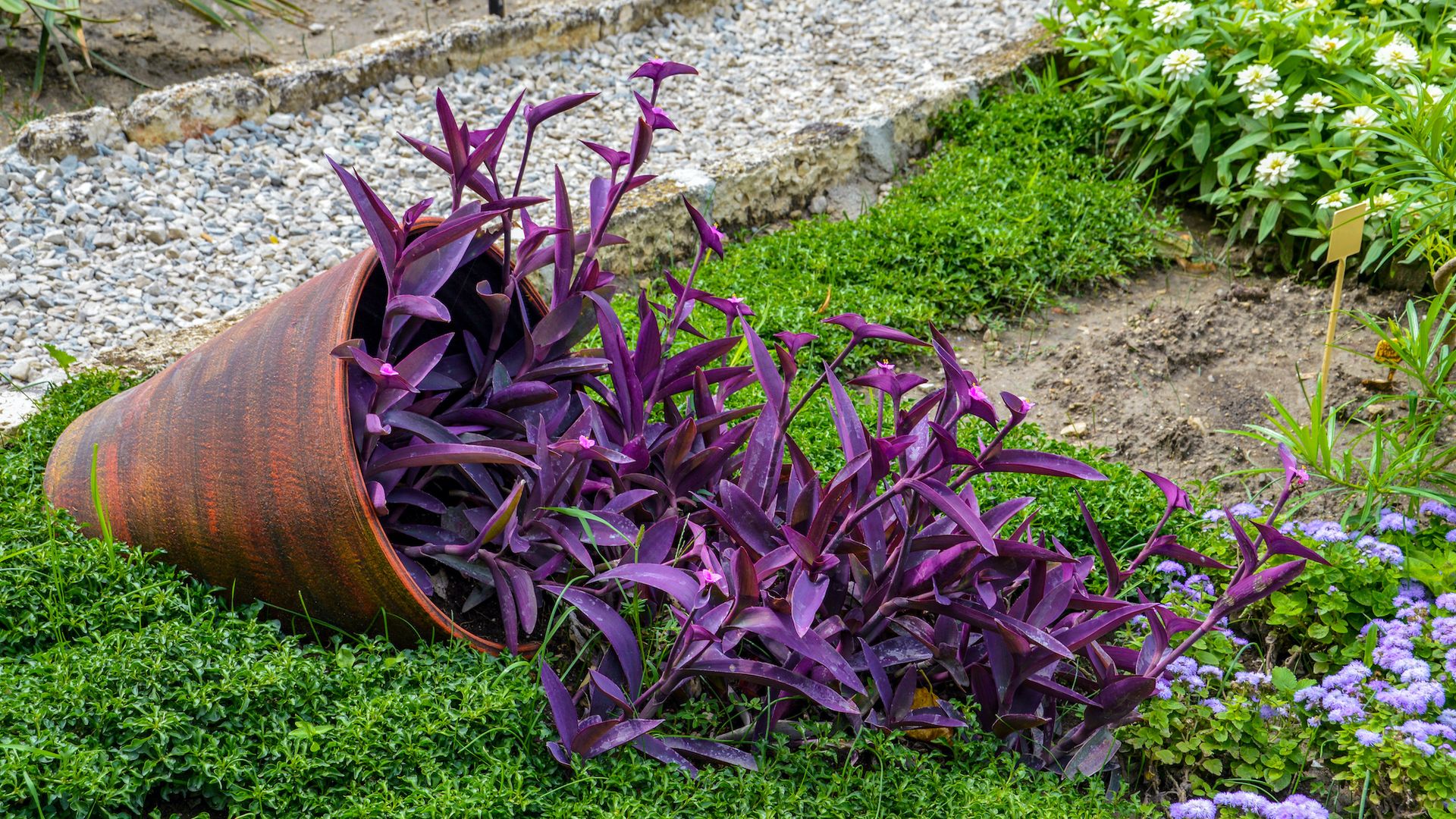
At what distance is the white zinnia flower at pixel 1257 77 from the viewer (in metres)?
3.84

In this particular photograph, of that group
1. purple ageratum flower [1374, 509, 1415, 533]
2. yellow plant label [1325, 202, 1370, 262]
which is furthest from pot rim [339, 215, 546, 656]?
yellow plant label [1325, 202, 1370, 262]

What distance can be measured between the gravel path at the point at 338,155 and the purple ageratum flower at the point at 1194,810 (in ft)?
9.49

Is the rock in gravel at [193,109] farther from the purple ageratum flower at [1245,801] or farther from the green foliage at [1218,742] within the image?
the purple ageratum flower at [1245,801]

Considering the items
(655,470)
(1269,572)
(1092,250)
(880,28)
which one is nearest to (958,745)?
(1269,572)

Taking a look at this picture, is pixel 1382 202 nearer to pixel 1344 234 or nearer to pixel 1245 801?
pixel 1344 234

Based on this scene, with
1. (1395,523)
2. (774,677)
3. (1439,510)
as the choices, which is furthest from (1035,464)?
(1439,510)

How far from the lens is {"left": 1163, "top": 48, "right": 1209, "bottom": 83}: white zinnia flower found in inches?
161

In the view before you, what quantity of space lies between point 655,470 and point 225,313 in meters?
1.92

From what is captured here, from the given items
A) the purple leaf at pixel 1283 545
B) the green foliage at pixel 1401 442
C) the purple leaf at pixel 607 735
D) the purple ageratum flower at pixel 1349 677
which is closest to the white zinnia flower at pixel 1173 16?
the green foliage at pixel 1401 442

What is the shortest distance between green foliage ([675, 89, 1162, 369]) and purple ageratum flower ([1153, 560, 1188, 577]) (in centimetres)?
120

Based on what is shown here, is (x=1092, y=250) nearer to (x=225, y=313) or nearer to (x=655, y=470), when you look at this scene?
(x=655, y=470)

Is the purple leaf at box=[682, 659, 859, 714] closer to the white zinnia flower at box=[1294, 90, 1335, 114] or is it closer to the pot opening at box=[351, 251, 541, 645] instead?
the pot opening at box=[351, 251, 541, 645]

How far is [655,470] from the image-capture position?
2182 millimetres

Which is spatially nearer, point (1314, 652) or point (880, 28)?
point (1314, 652)
